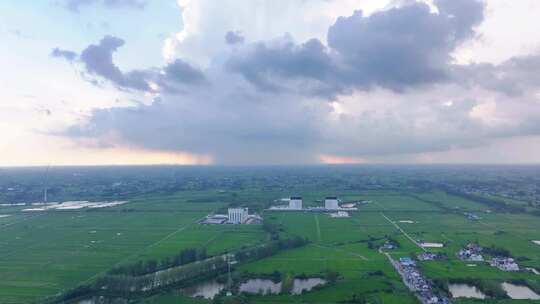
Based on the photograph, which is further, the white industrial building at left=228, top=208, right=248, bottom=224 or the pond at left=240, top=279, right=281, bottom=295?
the white industrial building at left=228, top=208, right=248, bottom=224

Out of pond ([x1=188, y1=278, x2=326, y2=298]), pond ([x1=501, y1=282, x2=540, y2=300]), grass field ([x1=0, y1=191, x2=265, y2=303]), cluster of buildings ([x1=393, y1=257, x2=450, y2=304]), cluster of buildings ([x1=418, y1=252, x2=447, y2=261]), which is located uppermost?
grass field ([x1=0, y1=191, x2=265, y2=303])

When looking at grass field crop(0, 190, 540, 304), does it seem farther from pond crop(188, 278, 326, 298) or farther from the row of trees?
the row of trees

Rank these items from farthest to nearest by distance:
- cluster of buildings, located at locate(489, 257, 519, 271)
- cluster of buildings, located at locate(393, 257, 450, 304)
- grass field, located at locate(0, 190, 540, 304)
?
cluster of buildings, located at locate(489, 257, 519, 271) < grass field, located at locate(0, 190, 540, 304) < cluster of buildings, located at locate(393, 257, 450, 304)

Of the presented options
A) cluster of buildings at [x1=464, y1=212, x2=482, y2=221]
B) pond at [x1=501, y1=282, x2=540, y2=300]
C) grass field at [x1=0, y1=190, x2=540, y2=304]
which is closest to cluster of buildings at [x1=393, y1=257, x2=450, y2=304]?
grass field at [x1=0, y1=190, x2=540, y2=304]

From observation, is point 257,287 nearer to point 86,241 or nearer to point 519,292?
point 519,292

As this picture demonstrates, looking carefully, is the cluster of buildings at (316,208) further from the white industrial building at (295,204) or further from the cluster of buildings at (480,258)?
the cluster of buildings at (480,258)

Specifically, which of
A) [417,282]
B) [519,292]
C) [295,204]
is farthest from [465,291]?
[295,204]

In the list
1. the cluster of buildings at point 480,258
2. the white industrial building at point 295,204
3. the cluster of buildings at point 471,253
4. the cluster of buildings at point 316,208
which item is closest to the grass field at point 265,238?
the cluster of buildings at point 471,253
